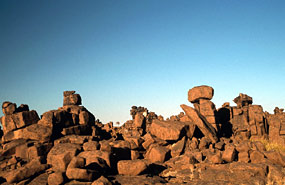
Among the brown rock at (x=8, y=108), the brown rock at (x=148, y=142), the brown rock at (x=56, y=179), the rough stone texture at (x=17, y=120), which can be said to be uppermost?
the brown rock at (x=8, y=108)

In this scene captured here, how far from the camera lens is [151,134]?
19453 millimetres

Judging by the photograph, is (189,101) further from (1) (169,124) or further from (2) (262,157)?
(2) (262,157)

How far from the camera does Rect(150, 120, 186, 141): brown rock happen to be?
59.4 ft

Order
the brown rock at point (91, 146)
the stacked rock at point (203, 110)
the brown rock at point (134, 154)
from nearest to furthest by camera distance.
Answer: the brown rock at point (91, 146), the brown rock at point (134, 154), the stacked rock at point (203, 110)

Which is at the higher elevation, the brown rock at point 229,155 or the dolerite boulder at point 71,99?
the dolerite boulder at point 71,99

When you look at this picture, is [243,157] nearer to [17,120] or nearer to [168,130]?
[168,130]

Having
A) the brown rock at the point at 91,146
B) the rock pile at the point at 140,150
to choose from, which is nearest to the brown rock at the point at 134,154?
the rock pile at the point at 140,150

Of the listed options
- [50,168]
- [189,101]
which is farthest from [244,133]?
[50,168]

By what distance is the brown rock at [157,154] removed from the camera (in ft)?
53.5

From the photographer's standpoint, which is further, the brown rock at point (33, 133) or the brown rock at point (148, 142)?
the brown rock at point (148, 142)

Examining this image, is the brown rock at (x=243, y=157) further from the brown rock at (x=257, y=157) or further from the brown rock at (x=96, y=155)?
the brown rock at (x=96, y=155)

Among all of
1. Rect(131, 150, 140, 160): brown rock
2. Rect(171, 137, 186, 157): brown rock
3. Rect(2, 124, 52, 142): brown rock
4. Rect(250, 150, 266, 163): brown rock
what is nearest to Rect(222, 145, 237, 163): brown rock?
Rect(250, 150, 266, 163): brown rock

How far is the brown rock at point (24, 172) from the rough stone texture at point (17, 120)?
6313mm

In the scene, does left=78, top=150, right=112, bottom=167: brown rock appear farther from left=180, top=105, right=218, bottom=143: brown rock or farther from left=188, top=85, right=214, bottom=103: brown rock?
left=188, top=85, right=214, bottom=103: brown rock
